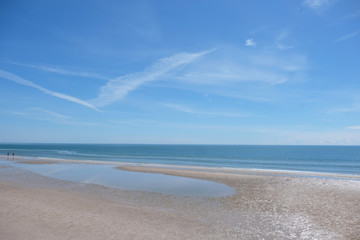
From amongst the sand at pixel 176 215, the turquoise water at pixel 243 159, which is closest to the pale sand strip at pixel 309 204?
the sand at pixel 176 215

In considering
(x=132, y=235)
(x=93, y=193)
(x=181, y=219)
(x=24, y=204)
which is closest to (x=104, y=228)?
(x=132, y=235)

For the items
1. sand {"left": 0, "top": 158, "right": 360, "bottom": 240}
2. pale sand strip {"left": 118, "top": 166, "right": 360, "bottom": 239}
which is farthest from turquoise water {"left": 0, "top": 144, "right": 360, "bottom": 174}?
sand {"left": 0, "top": 158, "right": 360, "bottom": 240}

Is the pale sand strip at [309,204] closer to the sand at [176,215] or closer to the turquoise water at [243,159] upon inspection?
the sand at [176,215]

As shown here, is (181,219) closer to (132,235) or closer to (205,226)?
(205,226)

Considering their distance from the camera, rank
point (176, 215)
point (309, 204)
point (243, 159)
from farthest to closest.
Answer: point (243, 159) < point (309, 204) < point (176, 215)

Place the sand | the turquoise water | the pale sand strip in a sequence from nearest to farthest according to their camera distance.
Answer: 1. the sand
2. the pale sand strip
3. the turquoise water

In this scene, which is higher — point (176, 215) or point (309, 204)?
point (309, 204)

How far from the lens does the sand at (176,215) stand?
9.73 m

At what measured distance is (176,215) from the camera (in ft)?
40.7

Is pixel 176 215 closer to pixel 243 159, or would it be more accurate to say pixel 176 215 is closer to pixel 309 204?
pixel 309 204

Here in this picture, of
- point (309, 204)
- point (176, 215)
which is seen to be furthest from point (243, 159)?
point (176, 215)

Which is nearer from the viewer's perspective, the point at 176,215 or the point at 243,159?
the point at 176,215

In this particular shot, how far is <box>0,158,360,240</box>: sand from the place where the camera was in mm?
9734

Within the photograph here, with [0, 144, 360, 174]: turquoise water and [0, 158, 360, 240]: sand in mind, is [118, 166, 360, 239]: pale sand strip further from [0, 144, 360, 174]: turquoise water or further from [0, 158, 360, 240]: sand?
[0, 144, 360, 174]: turquoise water
